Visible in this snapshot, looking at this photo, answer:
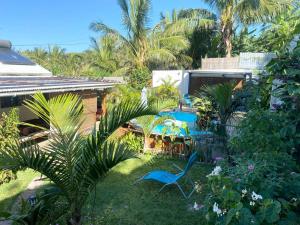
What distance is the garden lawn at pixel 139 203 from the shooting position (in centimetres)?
675

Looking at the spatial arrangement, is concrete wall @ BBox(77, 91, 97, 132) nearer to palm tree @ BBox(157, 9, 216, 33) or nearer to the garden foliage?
palm tree @ BBox(157, 9, 216, 33)

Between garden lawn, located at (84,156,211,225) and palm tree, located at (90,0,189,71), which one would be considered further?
palm tree, located at (90,0,189,71)

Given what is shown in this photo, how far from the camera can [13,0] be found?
140 feet

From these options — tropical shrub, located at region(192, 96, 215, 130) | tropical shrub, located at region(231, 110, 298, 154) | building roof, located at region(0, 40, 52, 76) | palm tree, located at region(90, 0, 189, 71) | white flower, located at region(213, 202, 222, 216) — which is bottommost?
tropical shrub, located at region(192, 96, 215, 130)

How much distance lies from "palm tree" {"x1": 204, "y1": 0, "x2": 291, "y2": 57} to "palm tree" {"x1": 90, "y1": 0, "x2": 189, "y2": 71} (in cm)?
472

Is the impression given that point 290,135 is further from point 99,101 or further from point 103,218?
point 99,101

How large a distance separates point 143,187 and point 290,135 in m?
4.86

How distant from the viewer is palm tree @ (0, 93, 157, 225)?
15.1ft

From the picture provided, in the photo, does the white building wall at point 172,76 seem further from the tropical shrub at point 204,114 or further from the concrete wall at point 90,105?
the tropical shrub at point 204,114

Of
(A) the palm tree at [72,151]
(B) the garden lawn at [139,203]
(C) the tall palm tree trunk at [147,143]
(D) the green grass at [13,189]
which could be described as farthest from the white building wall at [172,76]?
(A) the palm tree at [72,151]

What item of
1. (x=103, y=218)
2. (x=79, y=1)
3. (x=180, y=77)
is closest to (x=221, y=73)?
(x=180, y=77)

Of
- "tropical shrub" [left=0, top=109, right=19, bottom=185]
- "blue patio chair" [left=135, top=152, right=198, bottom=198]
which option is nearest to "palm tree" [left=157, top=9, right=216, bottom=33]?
"tropical shrub" [left=0, top=109, right=19, bottom=185]

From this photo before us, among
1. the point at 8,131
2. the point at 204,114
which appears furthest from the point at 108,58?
the point at 8,131

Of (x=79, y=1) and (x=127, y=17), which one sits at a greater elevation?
(x=79, y=1)
